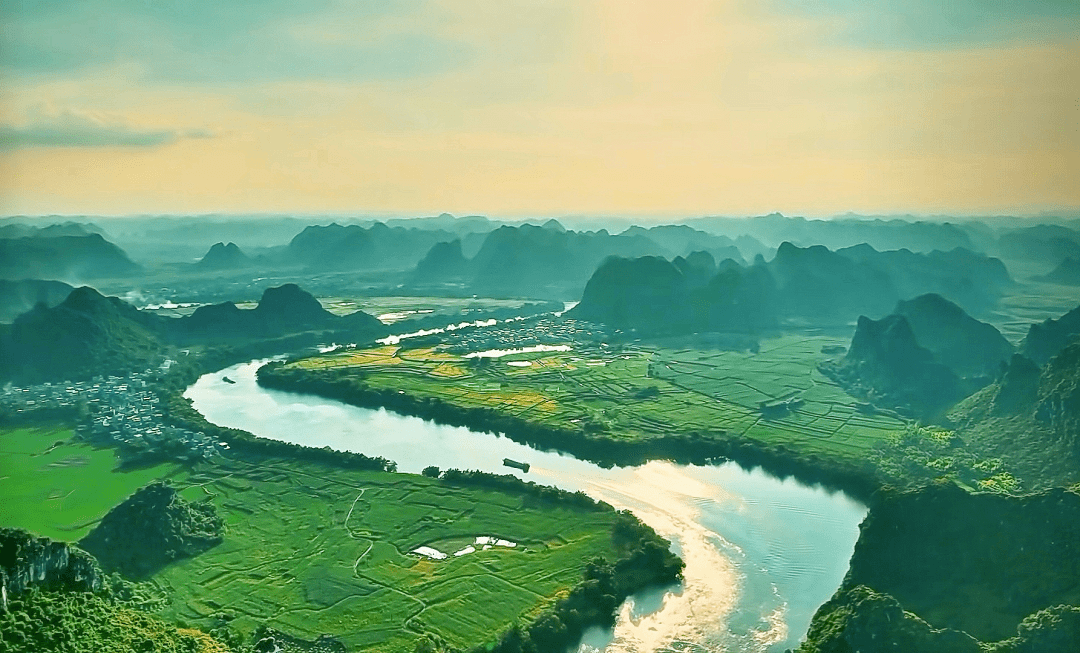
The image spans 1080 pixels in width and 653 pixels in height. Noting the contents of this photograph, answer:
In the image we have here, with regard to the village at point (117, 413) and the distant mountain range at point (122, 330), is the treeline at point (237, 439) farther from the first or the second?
the distant mountain range at point (122, 330)

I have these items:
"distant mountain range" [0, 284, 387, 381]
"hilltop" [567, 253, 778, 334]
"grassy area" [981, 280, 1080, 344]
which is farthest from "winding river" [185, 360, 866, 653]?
"grassy area" [981, 280, 1080, 344]

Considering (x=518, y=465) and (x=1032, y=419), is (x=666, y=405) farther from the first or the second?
(x=1032, y=419)

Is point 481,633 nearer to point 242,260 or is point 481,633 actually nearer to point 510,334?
point 510,334

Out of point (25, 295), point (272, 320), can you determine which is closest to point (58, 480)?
point (272, 320)

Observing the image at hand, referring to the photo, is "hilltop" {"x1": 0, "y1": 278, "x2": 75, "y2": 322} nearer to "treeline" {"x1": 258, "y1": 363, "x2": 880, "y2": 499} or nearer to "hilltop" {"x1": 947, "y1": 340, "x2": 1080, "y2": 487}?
"treeline" {"x1": 258, "y1": 363, "x2": 880, "y2": 499}

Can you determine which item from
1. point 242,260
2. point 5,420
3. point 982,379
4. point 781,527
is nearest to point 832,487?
point 781,527
